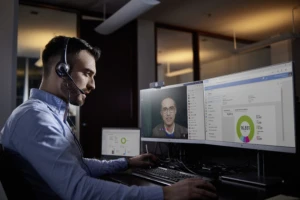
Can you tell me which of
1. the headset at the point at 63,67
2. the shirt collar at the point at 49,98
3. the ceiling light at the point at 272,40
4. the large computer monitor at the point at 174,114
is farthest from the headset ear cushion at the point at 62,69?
the ceiling light at the point at 272,40

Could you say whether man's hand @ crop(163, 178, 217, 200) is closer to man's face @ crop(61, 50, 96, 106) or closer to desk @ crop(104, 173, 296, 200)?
desk @ crop(104, 173, 296, 200)

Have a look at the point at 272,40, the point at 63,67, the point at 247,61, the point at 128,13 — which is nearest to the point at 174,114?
the point at 63,67

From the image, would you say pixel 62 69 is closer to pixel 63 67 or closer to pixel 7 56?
pixel 63 67

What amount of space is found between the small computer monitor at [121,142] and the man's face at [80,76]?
781mm

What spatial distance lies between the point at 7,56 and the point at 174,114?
4.83 feet

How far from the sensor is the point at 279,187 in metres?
1.00

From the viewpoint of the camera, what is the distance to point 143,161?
4.80 ft

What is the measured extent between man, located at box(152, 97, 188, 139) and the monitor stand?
1.42 feet

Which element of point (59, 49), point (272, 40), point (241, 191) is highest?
point (272, 40)

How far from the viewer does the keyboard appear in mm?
1124

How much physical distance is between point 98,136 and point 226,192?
3.06 meters

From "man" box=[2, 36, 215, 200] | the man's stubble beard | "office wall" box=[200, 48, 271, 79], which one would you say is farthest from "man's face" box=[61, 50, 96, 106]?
"office wall" box=[200, 48, 271, 79]

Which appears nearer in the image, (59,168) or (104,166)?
(59,168)

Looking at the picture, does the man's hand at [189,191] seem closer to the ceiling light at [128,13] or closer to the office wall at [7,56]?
the office wall at [7,56]
